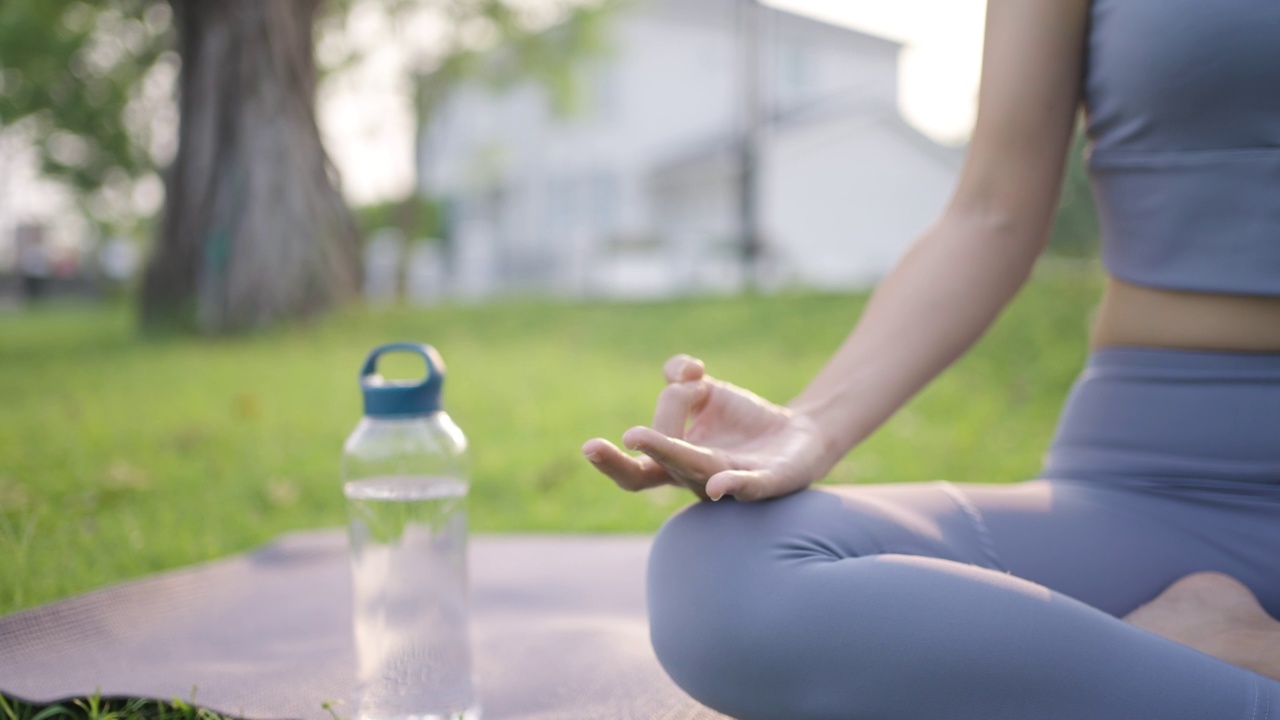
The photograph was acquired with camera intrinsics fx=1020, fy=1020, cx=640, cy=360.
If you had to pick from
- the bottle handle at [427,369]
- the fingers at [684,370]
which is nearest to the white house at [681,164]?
the bottle handle at [427,369]

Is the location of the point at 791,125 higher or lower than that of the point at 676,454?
higher

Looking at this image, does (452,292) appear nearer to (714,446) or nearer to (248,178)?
(248,178)

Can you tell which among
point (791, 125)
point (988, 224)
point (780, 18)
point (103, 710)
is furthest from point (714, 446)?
point (791, 125)

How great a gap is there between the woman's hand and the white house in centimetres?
889

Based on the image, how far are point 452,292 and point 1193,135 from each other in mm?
22376

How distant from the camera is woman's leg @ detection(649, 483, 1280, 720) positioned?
0.97 meters

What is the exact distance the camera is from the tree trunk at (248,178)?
8.58 meters

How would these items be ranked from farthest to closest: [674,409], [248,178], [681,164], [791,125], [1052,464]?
[681,164]
[791,125]
[248,178]
[1052,464]
[674,409]

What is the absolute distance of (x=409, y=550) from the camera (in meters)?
1.78

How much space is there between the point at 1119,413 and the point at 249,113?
859 cm

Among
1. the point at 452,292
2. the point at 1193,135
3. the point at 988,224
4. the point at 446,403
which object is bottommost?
the point at 452,292

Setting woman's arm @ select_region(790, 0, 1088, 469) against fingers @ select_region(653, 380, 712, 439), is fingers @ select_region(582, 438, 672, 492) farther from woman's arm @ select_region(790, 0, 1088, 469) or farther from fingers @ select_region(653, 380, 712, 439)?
woman's arm @ select_region(790, 0, 1088, 469)

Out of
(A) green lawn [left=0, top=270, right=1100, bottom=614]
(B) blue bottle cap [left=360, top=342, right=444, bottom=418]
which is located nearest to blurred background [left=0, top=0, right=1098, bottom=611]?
(A) green lawn [left=0, top=270, right=1100, bottom=614]

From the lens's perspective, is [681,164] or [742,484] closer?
[742,484]
